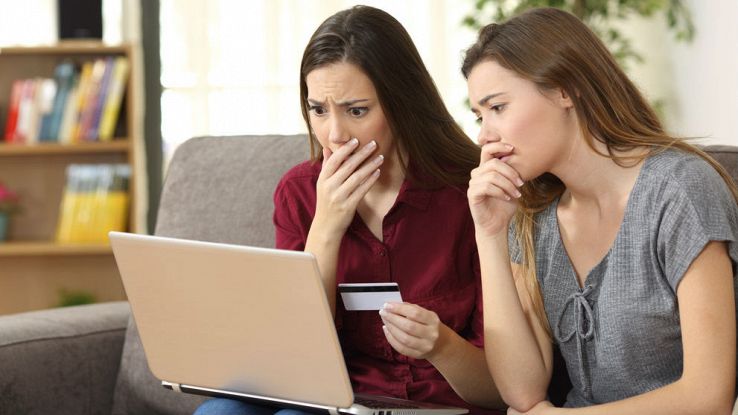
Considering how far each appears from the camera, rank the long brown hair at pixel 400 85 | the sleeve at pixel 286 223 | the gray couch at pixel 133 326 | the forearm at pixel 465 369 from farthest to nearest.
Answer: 1. the gray couch at pixel 133 326
2. the sleeve at pixel 286 223
3. the long brown hair at pixel 400 85
4. the forearm at pixel 465 369

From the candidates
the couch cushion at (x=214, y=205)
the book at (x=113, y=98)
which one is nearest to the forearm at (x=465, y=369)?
the couch cushion at (x=214, y=205)

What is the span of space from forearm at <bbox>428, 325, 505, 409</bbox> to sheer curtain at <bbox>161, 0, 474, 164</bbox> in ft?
8.09

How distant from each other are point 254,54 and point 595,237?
2.73 metres

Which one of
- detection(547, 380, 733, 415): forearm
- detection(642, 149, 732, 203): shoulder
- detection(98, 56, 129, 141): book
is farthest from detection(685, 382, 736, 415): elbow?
detection(98, 56, 129, 141): book

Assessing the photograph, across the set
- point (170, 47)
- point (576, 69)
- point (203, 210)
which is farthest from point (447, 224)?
point (170, 47)

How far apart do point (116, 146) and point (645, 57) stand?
6.57 feet

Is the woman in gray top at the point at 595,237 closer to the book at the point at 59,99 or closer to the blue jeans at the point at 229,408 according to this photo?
the blue jeans at the point at 229,408

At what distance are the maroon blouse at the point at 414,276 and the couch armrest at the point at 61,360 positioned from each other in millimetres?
566

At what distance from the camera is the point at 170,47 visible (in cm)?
409

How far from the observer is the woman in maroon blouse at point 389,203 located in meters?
1.68

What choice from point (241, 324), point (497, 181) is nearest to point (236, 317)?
point (241, 324)

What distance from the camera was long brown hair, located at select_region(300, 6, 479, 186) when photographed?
→ 1693mm

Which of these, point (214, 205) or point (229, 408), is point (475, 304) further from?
point (214, 205)

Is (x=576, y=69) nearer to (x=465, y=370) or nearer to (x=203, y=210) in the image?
(x=465, y=370)
